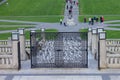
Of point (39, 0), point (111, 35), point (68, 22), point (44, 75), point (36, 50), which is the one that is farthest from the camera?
point (39, 0)

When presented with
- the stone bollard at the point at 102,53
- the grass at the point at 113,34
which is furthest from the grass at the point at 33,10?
the stone bollard at the point at 102,53

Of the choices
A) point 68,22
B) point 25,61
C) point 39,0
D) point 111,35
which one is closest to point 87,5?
point 39,0

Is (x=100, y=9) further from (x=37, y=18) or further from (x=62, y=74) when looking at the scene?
(x=62, y=74)

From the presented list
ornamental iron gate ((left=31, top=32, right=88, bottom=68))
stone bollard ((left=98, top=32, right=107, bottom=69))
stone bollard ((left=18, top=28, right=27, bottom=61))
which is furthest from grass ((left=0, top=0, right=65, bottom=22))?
stone bollard ((left=98, top=32, right=107, bottom=69))

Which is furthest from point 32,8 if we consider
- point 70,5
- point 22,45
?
point 22,45

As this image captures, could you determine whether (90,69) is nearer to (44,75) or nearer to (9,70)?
(44,75)

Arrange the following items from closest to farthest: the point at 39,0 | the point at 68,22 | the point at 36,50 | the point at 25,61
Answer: the point at 36,50, the point at 25,61, the point at 68,22, the point at 39,0

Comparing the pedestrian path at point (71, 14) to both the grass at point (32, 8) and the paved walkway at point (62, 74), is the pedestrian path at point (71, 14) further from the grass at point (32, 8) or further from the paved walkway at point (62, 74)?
the paved walkway at point (62, 74)
